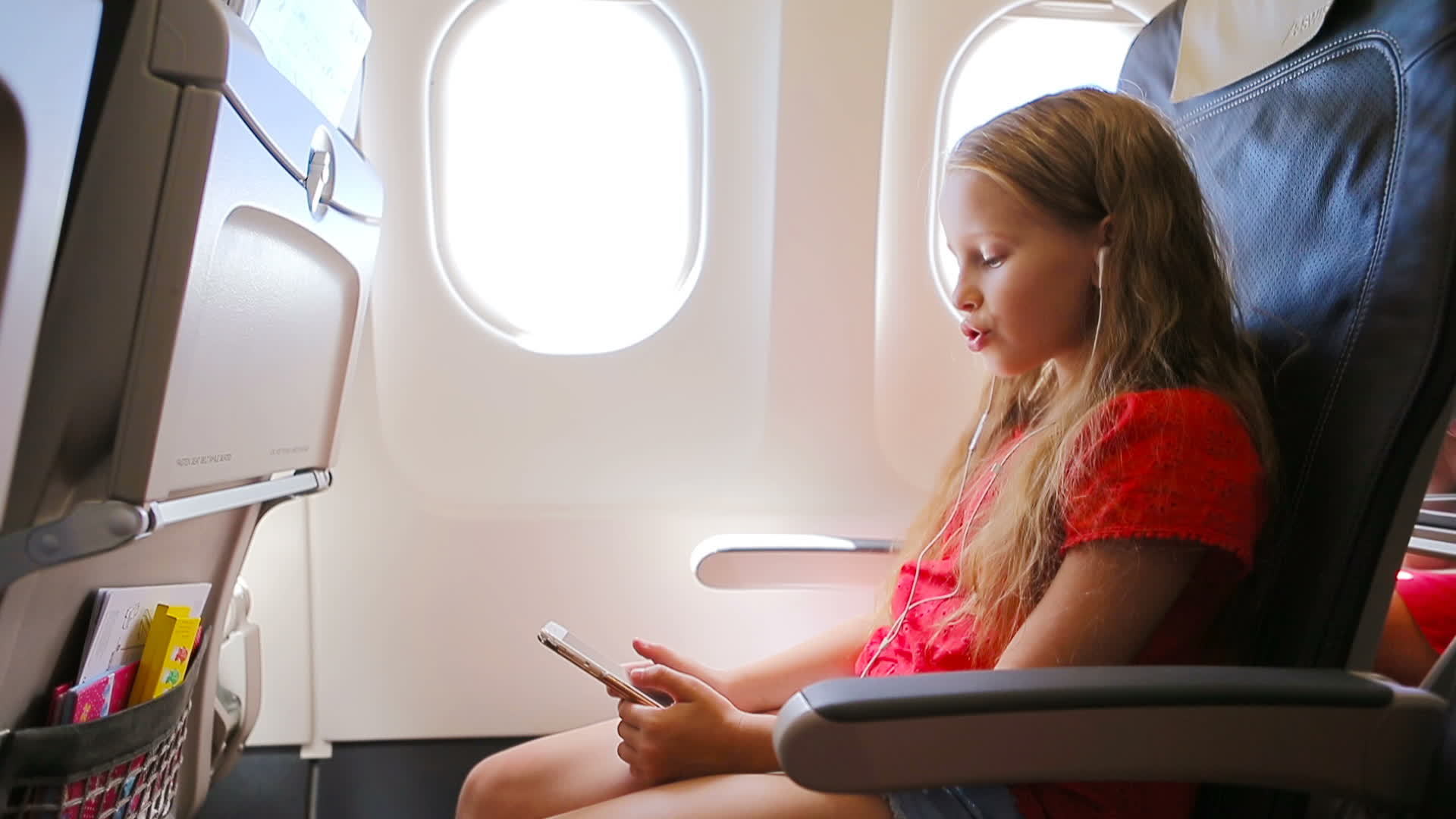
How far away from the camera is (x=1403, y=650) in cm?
119

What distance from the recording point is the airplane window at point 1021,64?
178 centimetres

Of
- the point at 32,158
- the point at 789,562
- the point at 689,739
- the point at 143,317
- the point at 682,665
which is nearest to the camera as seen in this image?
the point at 32,158

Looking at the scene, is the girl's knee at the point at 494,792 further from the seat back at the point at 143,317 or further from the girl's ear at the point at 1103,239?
the girl's ear at the point at 1103,239

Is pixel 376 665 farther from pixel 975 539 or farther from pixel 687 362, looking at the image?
pixel 975 539

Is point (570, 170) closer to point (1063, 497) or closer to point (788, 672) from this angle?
point (788, 672)

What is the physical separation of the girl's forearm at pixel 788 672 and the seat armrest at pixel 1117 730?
0.61m

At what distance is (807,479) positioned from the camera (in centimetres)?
179

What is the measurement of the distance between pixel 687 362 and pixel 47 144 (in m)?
1.15

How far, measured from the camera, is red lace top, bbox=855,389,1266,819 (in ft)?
2.90

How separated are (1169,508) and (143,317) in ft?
2.79

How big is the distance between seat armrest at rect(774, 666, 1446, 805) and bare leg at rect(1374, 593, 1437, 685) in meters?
0.46

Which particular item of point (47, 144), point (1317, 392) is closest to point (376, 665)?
point (47, 144)

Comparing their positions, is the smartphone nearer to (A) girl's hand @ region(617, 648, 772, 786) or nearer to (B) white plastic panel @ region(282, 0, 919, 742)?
(A) girl's hand @ region(617, 648, 772, 786)

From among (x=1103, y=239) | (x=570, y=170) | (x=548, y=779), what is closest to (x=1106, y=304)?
(x=1103, y=239)
